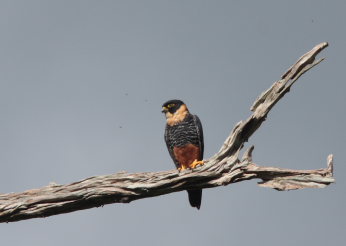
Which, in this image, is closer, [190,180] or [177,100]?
[190,180]

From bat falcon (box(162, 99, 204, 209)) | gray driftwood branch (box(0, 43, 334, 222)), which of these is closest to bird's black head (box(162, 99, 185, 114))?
bat falcon (box(162, 99, 204, 209))

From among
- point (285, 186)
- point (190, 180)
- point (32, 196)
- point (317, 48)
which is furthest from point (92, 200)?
point (317, 48)

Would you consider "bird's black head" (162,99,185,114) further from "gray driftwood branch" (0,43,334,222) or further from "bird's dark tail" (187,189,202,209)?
"gray driftwood branch" (0,43,334,222)

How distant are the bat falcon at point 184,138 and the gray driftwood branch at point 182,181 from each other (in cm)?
231

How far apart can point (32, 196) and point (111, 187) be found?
2.48 ft

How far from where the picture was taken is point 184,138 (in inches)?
302

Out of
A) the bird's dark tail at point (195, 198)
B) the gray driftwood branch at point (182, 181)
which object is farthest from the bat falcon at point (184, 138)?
the gray driftwood branch at point (182, 181)

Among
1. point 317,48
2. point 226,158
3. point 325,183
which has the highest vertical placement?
point 317,48

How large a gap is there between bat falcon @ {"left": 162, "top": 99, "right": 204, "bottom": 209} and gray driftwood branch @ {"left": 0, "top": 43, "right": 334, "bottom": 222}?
231 cm

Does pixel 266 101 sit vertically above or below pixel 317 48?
below

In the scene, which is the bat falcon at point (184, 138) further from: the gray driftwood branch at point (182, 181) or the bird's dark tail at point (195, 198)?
the gray driftwood branch at point (182, 181)

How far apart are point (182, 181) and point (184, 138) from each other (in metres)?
2.54

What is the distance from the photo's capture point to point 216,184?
17.2ft

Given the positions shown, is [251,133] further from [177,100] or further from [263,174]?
[177,100]
